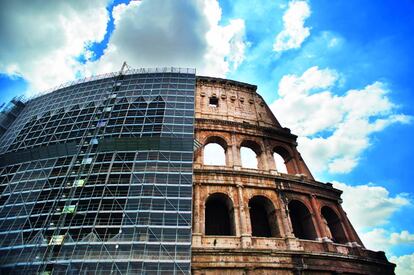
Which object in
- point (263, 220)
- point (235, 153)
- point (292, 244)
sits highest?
point (235, 153)

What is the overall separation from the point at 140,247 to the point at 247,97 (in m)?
14.6

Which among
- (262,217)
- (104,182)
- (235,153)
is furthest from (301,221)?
(104,182)

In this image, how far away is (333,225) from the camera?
1652 cm

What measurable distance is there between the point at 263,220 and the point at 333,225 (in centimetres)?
492

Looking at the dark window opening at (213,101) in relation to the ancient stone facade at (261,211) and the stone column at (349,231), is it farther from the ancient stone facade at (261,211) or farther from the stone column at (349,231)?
the stone column at (349,231)

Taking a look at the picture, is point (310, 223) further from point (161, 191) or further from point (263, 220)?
point (161, 191)

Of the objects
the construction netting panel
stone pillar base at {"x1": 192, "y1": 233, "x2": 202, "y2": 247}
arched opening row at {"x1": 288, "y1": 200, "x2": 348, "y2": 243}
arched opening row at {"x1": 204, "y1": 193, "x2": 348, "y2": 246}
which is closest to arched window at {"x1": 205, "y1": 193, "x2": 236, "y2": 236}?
arched opening row at {"x1": 204, "y1": 193, "x2": 348, "y2": 246}

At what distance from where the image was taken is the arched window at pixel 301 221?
15059 mm

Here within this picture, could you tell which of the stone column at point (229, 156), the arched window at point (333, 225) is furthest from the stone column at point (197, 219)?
the arched window at point (333, 225)

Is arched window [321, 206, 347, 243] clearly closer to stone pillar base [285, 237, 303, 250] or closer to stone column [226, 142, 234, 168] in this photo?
stone pillar base [285, 237, 303, 250]

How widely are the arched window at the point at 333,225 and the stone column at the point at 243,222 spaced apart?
5644 millimetres

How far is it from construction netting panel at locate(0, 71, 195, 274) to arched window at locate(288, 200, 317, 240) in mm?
7401

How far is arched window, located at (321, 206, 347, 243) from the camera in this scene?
15.8m

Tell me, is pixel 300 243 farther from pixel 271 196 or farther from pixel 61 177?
pixel 61 177
